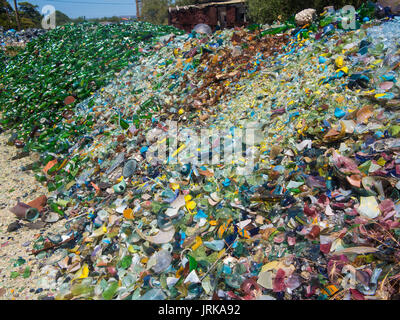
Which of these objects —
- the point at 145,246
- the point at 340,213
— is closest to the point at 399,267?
the point at 340,213

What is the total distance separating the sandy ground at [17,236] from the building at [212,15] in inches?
339

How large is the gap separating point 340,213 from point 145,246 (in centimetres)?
167

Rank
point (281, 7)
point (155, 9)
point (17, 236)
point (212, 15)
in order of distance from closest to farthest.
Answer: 1. point (17, 236)
2. point (281, 7)
3. point (212, 15)
4. point (155, 9)

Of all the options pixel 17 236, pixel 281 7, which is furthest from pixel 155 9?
pixel 17 236

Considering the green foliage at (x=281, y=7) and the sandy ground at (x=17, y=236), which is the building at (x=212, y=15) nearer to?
the green foliage at (x=281, y=7)

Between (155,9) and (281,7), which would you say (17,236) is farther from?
(155,9)

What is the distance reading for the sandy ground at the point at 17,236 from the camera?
7.95ft

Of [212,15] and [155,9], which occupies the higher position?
[155,9]

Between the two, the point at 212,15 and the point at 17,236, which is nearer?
the point at 17,236

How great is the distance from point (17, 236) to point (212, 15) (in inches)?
425

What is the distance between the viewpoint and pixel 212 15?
11086mm

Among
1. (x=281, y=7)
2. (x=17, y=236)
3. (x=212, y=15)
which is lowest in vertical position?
(x=17, y=236)

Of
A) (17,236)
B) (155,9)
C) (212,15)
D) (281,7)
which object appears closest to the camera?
(17,236)

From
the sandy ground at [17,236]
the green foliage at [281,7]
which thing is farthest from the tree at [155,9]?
the sandy ground at [17,236]
